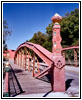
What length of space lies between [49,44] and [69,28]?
230 inches

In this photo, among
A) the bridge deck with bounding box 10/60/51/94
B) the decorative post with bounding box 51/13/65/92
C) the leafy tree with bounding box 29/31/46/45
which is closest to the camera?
the decorative post with bounding box 51/13/65/92

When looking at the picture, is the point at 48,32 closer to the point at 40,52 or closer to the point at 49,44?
the point at 49,44

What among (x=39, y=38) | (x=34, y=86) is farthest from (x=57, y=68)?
(x=39, y=38)

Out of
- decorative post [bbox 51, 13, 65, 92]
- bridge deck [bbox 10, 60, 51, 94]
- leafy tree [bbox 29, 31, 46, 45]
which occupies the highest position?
leafy tree [bbox 29, 31, 46, 45]

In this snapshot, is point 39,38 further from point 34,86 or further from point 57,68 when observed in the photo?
point 57,68

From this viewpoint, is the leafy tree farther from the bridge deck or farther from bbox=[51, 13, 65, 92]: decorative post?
bbox=[51, 13, 65, 92]: decorative post

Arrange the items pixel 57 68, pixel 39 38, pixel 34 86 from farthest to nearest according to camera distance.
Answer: pixel 39 38, pixel 34 86, pixel 57 68

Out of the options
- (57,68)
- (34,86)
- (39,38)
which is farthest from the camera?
(39,38)

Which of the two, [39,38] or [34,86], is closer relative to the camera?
[34,86]

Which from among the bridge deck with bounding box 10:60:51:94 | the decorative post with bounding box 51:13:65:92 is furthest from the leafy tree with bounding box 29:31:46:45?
the decorative post with bounding box 51:13:65:92

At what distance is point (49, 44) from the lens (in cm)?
3319

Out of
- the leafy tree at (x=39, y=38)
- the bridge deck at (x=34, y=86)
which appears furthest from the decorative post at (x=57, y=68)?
the leafy tree at (x=39, y=38)

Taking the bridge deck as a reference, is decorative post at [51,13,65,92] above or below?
above

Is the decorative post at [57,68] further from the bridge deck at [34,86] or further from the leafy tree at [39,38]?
the leafy tree at [39,38]
